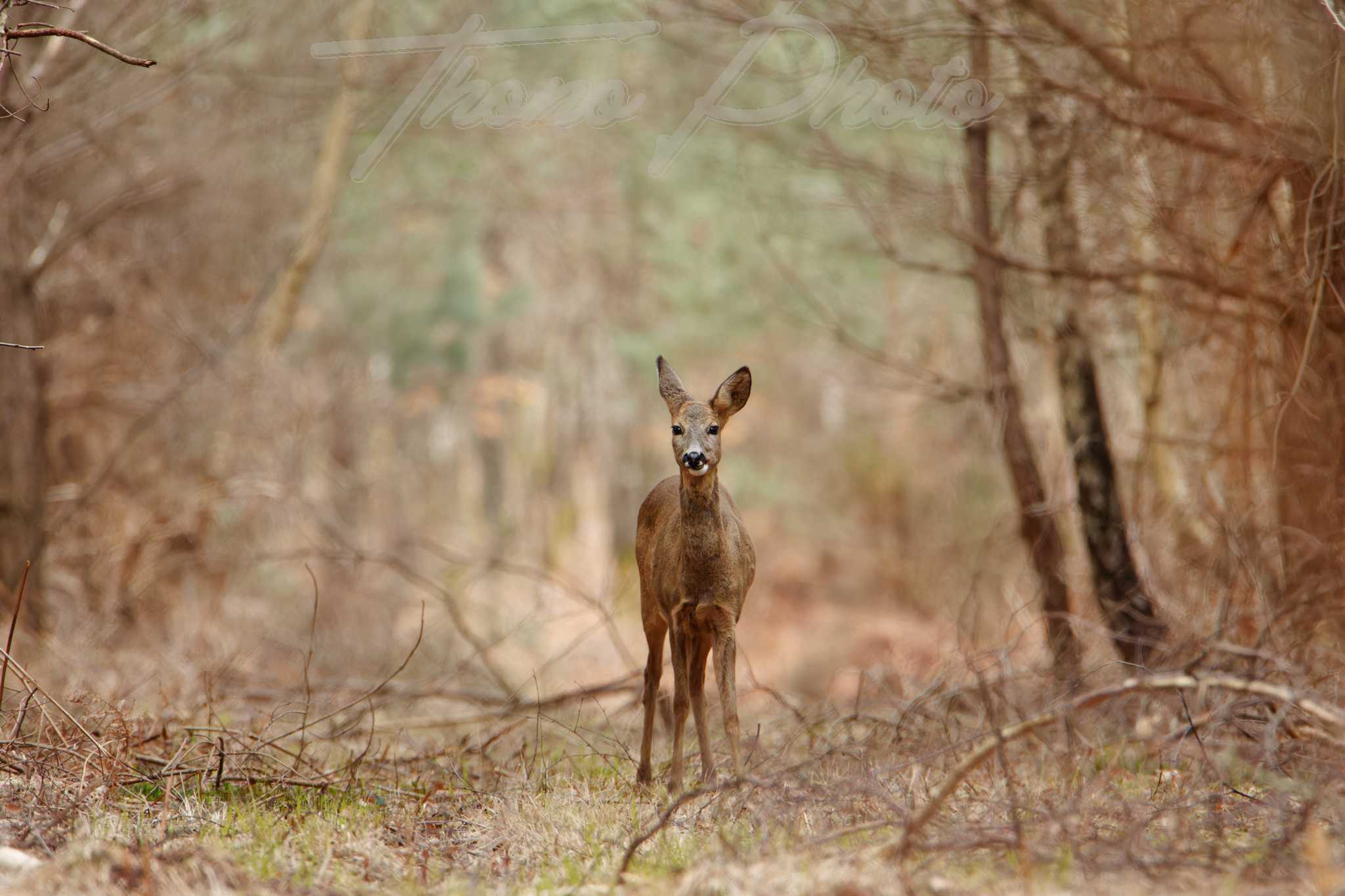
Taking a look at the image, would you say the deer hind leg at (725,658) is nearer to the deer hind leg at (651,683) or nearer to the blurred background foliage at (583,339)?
the deer hind leg at (651,683)

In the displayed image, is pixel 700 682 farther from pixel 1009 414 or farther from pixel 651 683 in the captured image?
pixel 1009 414

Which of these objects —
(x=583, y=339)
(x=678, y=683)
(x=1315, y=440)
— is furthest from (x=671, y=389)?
(x=583, y=339)

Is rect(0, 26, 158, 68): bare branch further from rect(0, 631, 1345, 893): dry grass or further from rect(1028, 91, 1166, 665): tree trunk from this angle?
rect(1028, 91, 1166, 665): tree trunk

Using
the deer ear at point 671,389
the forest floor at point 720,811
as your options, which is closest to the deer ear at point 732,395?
the deer ear at point 671,389

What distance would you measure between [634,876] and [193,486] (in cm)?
1093

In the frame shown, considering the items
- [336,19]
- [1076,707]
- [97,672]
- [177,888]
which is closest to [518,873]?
[177,888]

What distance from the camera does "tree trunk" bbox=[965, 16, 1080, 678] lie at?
30.4 ft

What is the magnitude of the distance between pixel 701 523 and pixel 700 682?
0.83m

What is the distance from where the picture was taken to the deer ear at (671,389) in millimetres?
5504

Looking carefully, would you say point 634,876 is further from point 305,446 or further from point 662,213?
point 662,213

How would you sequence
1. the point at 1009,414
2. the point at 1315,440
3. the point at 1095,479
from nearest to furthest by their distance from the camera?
the point at 1315,440 < the point at 1095,479 < the point at 1009,414

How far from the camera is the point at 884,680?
7.76 meters

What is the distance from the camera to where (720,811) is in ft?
17.0

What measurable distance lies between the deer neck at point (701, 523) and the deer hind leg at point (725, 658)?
0.25 metres
